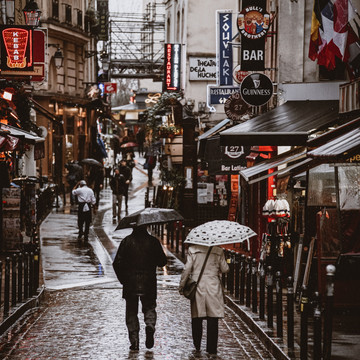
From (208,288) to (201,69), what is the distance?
24.0m

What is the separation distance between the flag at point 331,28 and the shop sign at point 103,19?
155 feet

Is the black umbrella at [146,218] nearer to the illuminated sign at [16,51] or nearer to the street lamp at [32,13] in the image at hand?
the illuminated sign at [16,51]

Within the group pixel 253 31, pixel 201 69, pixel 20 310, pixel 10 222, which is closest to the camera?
pixel 20 310

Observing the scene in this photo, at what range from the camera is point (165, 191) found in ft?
109

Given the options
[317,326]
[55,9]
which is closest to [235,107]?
[317,326]

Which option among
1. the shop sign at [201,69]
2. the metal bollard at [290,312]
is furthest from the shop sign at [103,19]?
the metal bollard at [290,312]

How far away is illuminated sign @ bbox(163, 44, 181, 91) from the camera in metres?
35.7

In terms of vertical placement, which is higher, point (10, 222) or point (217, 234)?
point (217, 234)

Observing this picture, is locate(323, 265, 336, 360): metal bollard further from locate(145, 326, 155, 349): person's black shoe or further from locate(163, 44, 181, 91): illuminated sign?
locate(163, 44, 181, 91): illuminated sign

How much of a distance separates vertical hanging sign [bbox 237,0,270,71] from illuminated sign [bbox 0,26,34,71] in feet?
21.4

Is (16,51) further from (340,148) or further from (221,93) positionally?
(340,148)

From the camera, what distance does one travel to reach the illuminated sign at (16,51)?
22750 mm

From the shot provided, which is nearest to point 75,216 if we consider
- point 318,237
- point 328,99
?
point 328,99

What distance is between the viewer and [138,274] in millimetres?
10945
